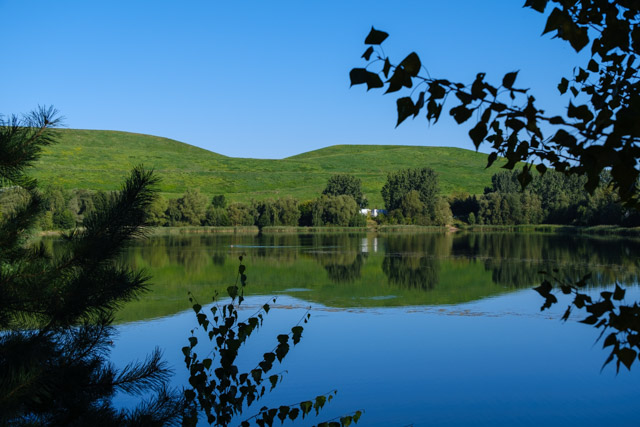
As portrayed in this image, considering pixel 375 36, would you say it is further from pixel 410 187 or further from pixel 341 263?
pixel 410 187

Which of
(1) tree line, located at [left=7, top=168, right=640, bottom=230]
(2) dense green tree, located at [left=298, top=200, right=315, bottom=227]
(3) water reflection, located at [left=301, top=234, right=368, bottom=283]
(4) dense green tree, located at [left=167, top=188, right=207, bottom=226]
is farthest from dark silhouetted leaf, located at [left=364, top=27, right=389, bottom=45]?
(2) dense green tree, located at [left=298, top=200, right=315, bottom=227]

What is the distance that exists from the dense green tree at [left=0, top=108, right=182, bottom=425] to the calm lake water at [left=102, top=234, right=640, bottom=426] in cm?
87

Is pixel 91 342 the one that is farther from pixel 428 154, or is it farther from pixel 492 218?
pixel 428 154

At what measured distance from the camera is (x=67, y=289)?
4148 millimetres

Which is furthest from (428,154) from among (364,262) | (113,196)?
(113,196)

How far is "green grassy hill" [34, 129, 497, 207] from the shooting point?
410ft

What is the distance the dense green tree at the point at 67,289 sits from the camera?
4016 mm

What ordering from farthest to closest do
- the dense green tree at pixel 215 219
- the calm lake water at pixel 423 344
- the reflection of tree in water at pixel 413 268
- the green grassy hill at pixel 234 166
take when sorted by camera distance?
the green grassy hill at pixel 234 166, the dense green tree at pixel 215 219, the reflection of tree in water at pixel 413 268, the calm lake water at pixel 423 344

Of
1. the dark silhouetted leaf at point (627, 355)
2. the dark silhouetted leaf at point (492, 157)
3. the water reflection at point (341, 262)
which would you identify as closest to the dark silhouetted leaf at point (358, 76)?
the dark silhouetted leaf at point (492, 157)

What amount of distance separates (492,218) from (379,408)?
89930 mm

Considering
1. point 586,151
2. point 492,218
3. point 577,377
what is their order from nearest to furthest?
point 586,151 → point 577,377 → point 492,218

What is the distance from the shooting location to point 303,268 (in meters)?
31.9

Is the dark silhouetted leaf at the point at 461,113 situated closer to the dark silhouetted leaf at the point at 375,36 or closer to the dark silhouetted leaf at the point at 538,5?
the dark silhouetted leaf at the point at 375,36

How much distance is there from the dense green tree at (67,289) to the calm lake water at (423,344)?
0.87m
